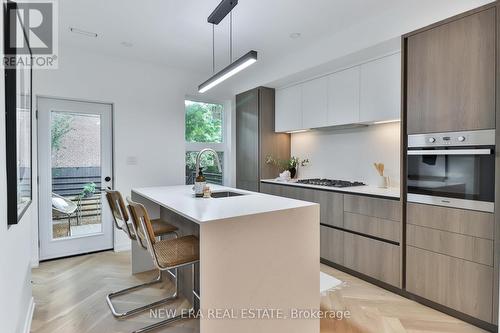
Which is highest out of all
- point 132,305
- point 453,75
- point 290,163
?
point 453,75

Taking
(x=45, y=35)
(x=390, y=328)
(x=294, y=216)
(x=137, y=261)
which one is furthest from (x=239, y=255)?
(x=45, y=35)

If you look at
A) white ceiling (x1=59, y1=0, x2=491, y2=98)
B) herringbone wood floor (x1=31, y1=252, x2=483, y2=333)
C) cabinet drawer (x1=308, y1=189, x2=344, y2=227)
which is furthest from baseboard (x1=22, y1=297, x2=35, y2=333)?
cabinet drawer (x1=308, y1=189, x2=344, y2=227)

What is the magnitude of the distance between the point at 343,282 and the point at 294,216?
56.9 inches

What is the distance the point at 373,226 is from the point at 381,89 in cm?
143

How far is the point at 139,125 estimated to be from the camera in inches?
162

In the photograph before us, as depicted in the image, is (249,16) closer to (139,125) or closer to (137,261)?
(139,125)

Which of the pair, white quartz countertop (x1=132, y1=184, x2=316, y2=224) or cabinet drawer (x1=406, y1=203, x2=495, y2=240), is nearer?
white quartz countertop (x1=132, y1=184, x2=316, y2=224)

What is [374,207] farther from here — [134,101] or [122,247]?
[134,101]

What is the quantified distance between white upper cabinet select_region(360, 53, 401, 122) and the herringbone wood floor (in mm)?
1773

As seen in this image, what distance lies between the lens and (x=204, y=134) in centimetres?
497

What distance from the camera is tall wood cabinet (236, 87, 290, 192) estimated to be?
4336 mm

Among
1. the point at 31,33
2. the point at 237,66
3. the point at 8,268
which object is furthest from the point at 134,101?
the point at 8,268

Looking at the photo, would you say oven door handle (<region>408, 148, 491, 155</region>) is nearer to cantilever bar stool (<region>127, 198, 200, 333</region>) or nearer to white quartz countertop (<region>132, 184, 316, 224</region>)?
white quartz countertop (<region>132, 184, 316, 224</region>)

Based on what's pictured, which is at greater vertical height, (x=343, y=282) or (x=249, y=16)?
(x=249, y=16)
